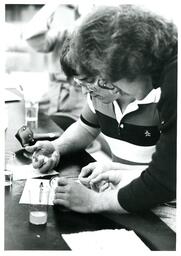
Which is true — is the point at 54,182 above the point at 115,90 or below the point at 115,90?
below

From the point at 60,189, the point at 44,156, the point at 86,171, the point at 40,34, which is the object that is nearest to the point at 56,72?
the point at 40,34

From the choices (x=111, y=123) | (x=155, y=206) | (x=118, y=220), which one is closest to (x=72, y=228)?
(x=118, y=220)

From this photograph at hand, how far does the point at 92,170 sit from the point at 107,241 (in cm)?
30

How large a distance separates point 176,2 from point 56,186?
668 mm

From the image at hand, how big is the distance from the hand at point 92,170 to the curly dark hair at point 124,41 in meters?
0.31

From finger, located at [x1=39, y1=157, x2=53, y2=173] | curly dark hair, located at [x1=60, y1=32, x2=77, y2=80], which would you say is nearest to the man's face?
curly dark hair, located at [x1=60, y1=32, x2=77, y2=80]

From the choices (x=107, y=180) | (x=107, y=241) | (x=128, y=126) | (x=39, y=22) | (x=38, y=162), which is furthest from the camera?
(x=39, y=22)

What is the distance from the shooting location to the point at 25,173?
137cm

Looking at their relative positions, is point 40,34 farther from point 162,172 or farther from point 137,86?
point 162,172

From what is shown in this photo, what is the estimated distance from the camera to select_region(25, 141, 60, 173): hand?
4.56 ft

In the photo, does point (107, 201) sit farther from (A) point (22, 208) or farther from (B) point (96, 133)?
(B) point (96, 133)

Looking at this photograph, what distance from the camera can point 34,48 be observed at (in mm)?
2041

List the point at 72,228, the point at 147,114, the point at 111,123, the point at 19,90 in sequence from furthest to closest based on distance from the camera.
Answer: the point at 19,90
the point at 111,123
the point at 147,114
the point at 72,228

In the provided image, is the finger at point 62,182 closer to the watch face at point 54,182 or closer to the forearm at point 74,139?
the watch face at point 54,182
